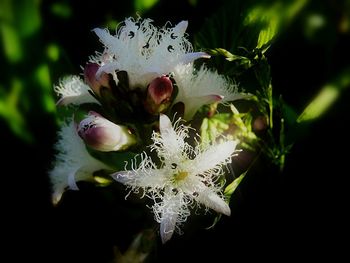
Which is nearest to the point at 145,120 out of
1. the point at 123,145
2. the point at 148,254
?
the point at 123,145

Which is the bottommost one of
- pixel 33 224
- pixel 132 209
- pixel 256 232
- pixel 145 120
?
pixel 33 224

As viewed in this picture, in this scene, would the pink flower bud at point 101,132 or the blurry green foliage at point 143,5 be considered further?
the blurry green foliage at point 143,5

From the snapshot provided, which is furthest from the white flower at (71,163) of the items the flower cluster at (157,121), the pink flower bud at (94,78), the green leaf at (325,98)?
the green leaf at (325,98)

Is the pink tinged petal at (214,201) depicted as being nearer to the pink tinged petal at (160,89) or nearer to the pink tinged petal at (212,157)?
the pink tinged petal at (212,157)


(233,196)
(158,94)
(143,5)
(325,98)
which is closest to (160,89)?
(158,94)

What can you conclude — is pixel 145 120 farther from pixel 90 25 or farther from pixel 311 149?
pixel 90 25

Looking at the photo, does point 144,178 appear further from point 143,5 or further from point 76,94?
point 143,5

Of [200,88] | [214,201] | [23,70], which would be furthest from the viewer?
[23,70]

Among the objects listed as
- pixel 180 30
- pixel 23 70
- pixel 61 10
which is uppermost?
pixel 180 30
